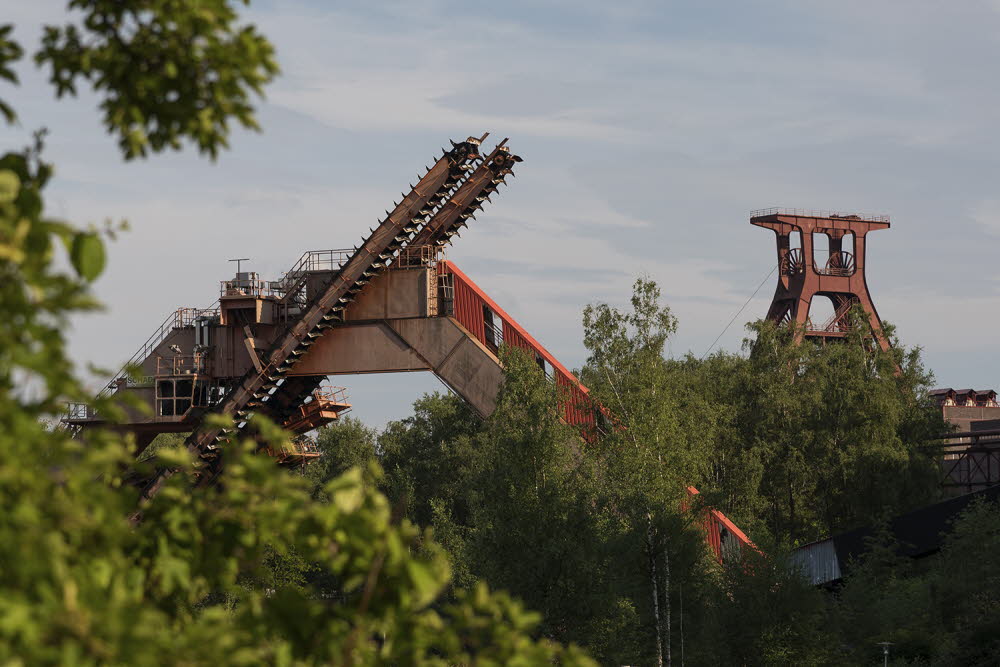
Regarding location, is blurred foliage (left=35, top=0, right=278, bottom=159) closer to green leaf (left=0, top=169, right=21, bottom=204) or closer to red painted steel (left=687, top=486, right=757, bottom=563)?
green leaf (left=0, top=169, right=21, bottom=204)

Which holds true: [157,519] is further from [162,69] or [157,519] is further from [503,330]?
[503,330]

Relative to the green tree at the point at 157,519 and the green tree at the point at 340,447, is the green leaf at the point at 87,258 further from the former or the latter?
the green tree at the point at 340,447

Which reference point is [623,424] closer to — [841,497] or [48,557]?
[841,497]

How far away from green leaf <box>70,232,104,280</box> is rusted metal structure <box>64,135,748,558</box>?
105ft

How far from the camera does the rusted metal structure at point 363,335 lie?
125 feet

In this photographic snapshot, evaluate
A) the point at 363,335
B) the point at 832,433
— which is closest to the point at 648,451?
the point at 363,335

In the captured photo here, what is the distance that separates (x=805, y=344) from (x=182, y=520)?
2571 inches

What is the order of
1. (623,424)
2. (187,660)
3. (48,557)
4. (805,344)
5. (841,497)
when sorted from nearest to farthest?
(48,557)
(187,660)
(623,424)
(841,497)
(805,344)

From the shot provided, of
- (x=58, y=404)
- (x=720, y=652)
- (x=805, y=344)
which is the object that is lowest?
(x=720, y=652)

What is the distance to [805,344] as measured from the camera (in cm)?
6906

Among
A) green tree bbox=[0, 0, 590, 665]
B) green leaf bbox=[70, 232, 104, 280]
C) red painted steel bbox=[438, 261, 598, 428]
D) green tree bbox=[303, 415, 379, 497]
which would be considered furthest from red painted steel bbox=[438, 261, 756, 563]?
green tree bbox=[303, 415, 379, 497]

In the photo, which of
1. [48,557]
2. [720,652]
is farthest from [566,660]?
[720,652]

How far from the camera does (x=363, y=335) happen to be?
39.2 metres

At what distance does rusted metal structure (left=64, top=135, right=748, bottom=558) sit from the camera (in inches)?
1499
